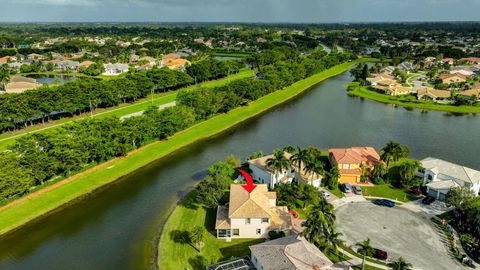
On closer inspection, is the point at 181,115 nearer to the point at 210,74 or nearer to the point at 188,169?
the point at 188,169

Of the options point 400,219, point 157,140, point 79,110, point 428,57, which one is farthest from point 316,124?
point 428,57

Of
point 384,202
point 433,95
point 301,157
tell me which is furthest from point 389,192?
point 433,95

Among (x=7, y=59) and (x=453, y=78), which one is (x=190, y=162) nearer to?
(x=453, y=78)

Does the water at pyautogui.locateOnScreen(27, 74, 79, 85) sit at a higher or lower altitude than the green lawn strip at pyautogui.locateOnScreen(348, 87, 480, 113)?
higher

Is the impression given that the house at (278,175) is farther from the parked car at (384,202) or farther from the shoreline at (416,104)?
the shoreline at (416,104)

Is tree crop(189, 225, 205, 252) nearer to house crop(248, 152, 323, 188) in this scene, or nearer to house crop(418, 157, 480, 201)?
house crop(248, 152, 323, 188)

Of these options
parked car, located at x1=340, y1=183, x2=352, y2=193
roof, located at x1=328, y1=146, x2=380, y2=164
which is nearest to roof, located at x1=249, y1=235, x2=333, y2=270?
parked car, located at x1=340, y1=183, x2=352, y2=193

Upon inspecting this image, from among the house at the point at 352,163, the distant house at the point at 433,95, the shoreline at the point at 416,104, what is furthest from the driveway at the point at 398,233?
the distant house at the point at 433,95
